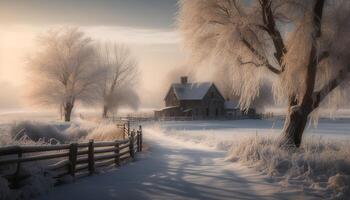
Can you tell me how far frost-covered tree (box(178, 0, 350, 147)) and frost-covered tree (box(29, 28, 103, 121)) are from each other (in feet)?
113

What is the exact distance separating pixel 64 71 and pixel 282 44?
3753 cm

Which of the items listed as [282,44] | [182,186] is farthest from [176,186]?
[282,44]

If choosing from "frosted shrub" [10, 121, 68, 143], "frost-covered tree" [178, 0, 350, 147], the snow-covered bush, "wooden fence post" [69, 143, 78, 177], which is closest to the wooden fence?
"wooden fence post" [69, 143, 78, 177]

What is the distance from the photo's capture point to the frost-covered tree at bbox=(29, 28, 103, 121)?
48.9m

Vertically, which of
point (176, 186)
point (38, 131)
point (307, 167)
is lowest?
point (176, 186)

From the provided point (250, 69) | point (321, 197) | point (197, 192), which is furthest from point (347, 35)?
point (197, 192)

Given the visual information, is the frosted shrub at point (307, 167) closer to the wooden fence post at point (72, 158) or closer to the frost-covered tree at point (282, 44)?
the frost-covered tree at point (282, 44)

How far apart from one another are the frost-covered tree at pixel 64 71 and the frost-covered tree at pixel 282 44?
34.4m

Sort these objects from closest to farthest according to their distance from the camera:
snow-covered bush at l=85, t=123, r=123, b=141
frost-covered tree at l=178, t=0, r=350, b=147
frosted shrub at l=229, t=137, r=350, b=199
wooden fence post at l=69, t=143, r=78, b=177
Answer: frosted shrub at l=229, t=137, r=350, b=199
wooden fence post at l=69, t=143, r=78, b=177
frost-covered tree at l=178, t=0, r=350, b=147
snow-covered bush at l=85, t=123, r=123, b=141

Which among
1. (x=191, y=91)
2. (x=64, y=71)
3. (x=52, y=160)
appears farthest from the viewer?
(x=191, y=91)

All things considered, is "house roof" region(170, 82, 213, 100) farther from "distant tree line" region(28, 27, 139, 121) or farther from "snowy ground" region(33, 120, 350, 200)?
"snowy ground" region(33, 120, 350, 200)

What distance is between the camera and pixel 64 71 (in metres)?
49.4

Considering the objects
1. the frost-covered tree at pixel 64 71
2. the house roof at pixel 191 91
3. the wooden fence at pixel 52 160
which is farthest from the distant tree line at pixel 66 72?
the wooden fence at pixel 52 160

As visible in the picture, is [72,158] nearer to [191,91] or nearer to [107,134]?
[107,134]
